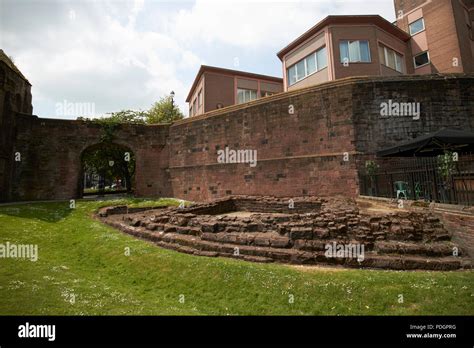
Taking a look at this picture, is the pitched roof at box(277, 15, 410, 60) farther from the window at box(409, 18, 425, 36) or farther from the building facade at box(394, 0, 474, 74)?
the window at box(409, 18, 425, 36)

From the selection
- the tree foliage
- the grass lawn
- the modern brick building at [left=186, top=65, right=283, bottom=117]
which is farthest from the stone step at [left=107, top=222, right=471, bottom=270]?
the modern brick building at [left=186, top=65, right=283, bottom=117]

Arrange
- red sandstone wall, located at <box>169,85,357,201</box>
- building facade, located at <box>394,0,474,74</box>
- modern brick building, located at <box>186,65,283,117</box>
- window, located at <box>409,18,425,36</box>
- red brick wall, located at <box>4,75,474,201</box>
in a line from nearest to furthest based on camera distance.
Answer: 1. red brick wall, located at <box>4,75,474,201</box>
2. red sandstone wall, located at <box>169,85,357,201</box>
3. building facade, located at <box>394,0,474,74</box>
4. window, located at <box>409,18,425,36</box>
5. modern brick building, located at <box>186,65,283,117</box>

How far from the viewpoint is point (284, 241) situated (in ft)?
25.2

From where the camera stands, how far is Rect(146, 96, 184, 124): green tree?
37.9 metres

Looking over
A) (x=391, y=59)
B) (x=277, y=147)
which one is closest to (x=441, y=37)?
(x=391, y=59)

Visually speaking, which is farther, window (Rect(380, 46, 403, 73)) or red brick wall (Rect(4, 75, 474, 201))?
window (Rect(380, 46, 403, 73))

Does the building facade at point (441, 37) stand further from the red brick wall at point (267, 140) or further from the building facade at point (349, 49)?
the red brick wall at point (267, 140)

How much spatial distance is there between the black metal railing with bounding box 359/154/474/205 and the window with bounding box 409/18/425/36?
18.6 metres

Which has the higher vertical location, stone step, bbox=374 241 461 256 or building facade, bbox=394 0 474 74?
building facade, bbox=394 0 474 74

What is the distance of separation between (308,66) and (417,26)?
12.8m

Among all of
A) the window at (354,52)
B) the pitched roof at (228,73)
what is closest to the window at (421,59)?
the window at (354,52)

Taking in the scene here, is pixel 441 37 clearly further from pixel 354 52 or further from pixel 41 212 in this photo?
pixel 41 212

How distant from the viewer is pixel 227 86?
97.6 feet
